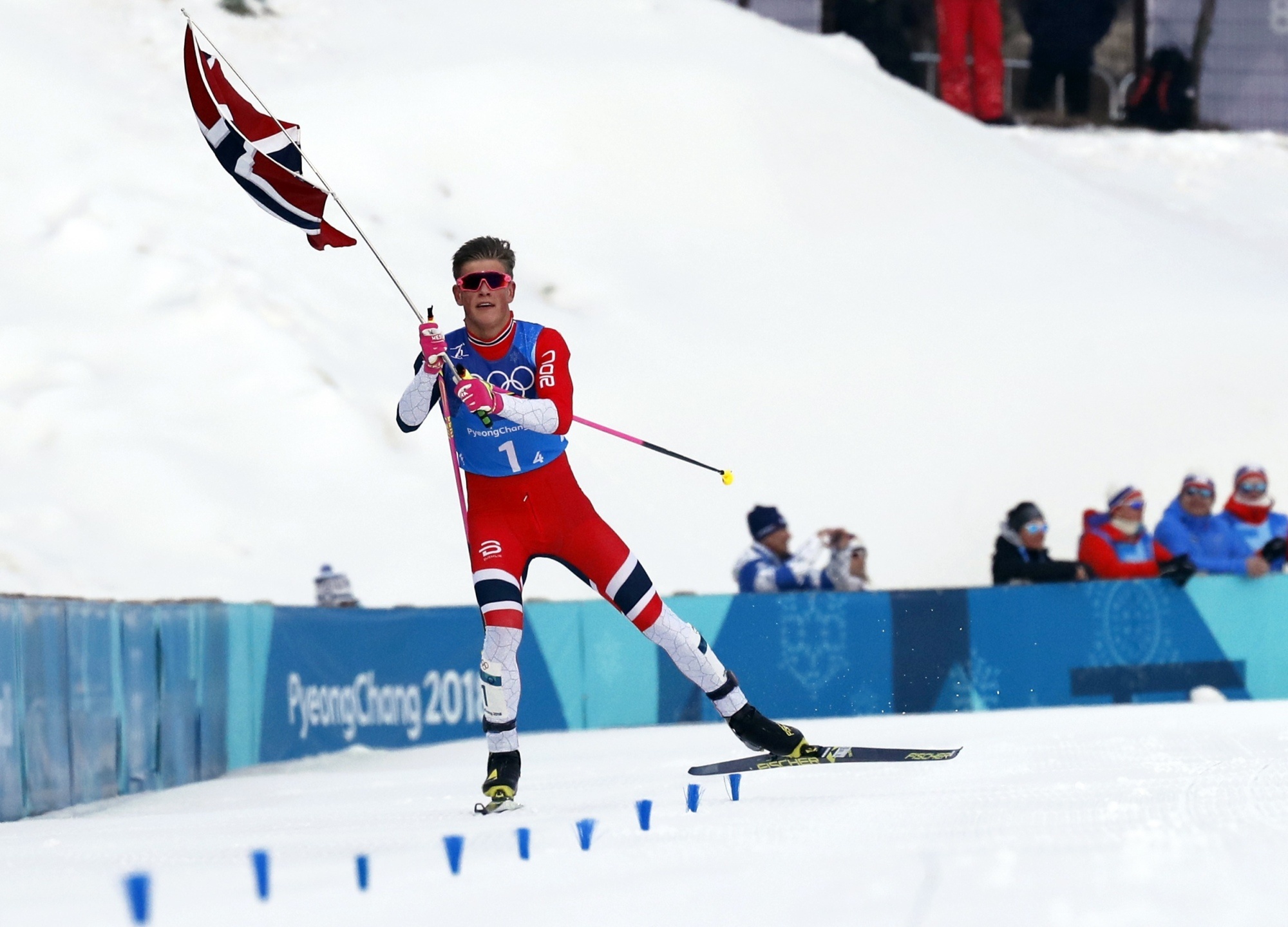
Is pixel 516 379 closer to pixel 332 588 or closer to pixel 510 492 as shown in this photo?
pixel 510 492

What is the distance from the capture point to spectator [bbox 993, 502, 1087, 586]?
12.6 m

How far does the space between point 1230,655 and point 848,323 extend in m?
12.3

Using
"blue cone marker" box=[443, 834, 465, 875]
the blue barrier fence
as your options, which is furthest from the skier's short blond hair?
the blue barrier fence

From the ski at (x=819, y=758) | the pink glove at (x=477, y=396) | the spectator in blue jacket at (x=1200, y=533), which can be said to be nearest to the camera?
the pink glove at (x=477, y=396)

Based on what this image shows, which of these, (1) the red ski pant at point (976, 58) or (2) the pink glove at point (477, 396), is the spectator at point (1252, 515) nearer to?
(2) the pink glove at point (477, 396)

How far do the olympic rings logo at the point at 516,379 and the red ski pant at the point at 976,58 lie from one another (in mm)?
25462

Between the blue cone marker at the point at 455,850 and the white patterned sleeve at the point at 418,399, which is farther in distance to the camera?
the white patterned sleeve at the point at 418,399

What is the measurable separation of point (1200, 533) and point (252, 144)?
8.18m

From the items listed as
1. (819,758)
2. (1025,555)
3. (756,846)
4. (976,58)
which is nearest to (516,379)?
(819,758)

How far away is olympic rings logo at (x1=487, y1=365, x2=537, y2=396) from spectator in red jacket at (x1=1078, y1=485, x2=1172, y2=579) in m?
7.26

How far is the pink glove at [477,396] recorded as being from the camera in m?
5.90

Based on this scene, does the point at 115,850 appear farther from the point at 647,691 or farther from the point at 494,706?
the point at 647,691

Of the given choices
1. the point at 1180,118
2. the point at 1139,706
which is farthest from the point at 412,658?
the point at 1180,118

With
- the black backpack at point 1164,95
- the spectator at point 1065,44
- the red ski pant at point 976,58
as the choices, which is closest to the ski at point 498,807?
the red ski pant at point 976,58
